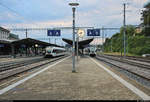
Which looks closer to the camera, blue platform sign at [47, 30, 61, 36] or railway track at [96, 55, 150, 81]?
railway track at [96, 55, 150, 81]

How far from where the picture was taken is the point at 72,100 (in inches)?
196

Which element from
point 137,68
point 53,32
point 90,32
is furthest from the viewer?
point 90,32

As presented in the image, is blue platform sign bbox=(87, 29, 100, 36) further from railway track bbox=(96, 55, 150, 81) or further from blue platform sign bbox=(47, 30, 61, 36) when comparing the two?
railway track bbox=(96, 55, 150, 81)

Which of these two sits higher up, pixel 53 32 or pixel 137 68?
pixel 53 32

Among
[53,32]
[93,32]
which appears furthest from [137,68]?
[53,32]

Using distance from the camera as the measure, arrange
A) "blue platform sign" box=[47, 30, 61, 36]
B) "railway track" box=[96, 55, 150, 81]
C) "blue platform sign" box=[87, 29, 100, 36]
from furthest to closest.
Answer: "blue platform sign" box=[87, 29, 100, 36] < "blue platform sign" box=[47, 30, 61, 36] < "railway track" box=[96, 55, 150, 81]

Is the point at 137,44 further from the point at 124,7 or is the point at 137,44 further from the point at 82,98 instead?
the point at 82,98

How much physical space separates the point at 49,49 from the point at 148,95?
29828 millimetres

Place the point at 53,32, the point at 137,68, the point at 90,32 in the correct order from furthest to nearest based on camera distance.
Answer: the point at 90,32, the point at 53,32, the point at 137,68

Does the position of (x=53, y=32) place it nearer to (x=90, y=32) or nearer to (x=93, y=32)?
(x=90, y=32)

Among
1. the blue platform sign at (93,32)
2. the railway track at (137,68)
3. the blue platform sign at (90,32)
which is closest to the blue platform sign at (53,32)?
the blue platform sign at (90,32)

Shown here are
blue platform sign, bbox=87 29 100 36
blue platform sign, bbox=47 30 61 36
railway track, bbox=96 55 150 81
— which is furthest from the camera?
blue platform sign, bbox=87 29 100 36

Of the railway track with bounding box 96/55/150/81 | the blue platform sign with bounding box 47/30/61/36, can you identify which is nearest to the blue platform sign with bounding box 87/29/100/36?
the blue platform sign with bounding box 47/30/61/36

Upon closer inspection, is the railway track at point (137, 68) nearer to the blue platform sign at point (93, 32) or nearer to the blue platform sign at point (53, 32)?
the blue platform sign at point (93, 32)
